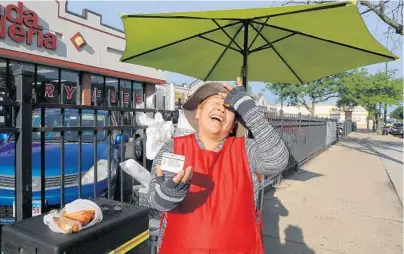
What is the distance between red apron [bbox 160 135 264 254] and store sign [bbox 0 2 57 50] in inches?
444

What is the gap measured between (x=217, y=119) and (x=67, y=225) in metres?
0.93

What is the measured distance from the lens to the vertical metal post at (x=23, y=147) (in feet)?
6.82

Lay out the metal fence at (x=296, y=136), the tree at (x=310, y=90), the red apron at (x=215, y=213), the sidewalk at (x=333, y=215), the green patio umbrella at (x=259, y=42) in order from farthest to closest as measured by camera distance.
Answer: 1. the tree at (x=310, y=90)
2. the metal fence at (x=296, y=136)
3. the sidewalk at (x=333, y=215)
4. the green patio umbrella at (x=259, y=42)
5. the red apron at (x=215, y=213)

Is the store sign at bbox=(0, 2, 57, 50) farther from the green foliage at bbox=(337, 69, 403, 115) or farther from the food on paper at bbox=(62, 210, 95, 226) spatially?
the green foliage at bbox=(337, 69, 403, 115)

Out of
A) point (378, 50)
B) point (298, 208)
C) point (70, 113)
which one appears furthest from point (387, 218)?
point (70, 113)

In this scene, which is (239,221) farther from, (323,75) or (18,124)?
(323,75)

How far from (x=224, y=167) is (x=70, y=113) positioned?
3983mm

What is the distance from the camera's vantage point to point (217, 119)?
5.95ft

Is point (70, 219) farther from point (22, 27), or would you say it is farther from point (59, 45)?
point (59, 45)

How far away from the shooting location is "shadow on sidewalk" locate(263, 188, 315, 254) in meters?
3.89

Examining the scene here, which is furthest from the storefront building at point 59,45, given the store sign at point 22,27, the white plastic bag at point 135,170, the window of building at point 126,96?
the white plastic bag at point 135,170

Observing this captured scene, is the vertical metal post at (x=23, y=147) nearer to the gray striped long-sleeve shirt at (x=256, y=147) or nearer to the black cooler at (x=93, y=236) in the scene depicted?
the black cooler at (x=93, y=236)

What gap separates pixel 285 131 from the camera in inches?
298

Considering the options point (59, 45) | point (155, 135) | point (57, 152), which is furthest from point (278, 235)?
point (59, 45)
